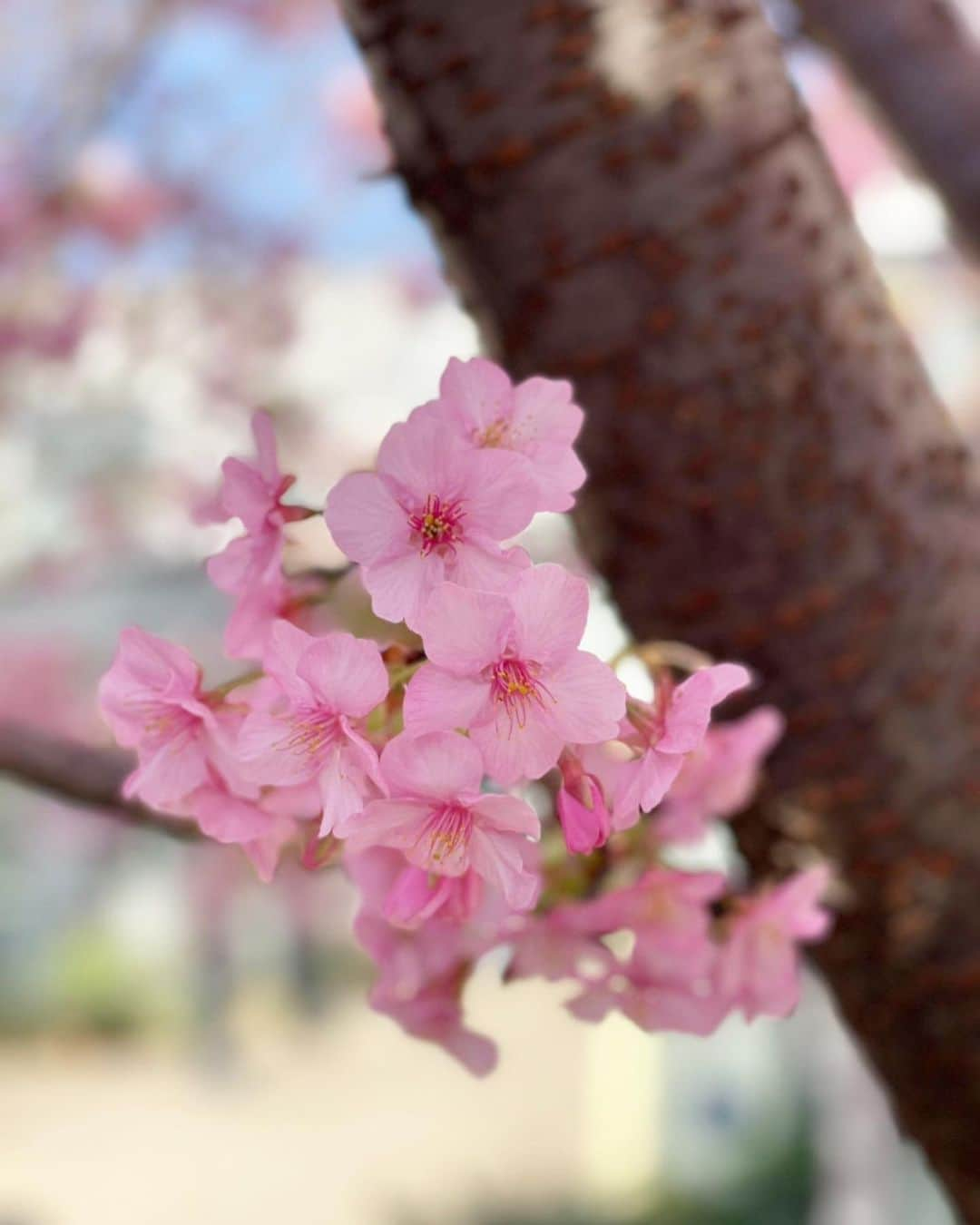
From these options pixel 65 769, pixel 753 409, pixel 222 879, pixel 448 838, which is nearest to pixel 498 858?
pixel 448 838

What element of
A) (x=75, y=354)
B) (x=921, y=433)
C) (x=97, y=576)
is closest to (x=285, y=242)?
(x=75, y=354)

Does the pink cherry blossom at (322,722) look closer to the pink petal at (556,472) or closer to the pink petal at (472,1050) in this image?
the pink petal at (556,472)

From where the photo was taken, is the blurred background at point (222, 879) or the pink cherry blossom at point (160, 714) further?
the blurred background at point (222, 879)

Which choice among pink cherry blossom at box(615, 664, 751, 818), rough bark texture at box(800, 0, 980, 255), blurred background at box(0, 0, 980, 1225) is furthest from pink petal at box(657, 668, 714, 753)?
blurred background at box(0, 0, 980, 1225)

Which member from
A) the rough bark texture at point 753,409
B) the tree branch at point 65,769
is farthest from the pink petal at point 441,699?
the tree branch at point 65,769

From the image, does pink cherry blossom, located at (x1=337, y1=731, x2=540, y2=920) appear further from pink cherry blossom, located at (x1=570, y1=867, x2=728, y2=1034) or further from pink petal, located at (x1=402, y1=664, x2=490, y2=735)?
pink cherry blossom, located at (x1=570, y1=867, x2=728, y2=1034)

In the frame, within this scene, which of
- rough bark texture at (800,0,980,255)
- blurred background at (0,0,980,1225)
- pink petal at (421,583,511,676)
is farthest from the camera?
blurred background at (0,0,980,1225)

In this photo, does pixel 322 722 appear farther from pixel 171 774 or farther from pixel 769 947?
pixel 769 947
